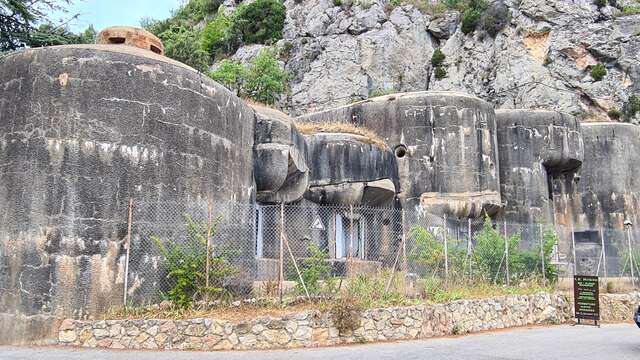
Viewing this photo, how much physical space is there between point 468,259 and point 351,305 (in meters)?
5.55

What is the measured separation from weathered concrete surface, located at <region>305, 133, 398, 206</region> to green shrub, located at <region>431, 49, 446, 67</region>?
24138 millimetres

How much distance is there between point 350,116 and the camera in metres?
25.4

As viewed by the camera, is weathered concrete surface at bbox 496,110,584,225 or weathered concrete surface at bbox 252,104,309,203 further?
weathered concrete surface at bbox 496,110,584,225

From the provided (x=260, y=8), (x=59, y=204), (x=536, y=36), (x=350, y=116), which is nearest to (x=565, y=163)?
(x=350, y=116)

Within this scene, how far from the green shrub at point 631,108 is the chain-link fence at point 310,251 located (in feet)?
50.2

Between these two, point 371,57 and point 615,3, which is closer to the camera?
point 615,3

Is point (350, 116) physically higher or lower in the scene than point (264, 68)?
lower

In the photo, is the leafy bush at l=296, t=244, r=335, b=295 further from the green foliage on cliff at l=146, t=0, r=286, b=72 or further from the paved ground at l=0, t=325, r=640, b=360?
the green foliage on cliff at l=146, t=0, r=286, b=72

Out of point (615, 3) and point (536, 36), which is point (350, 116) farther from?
point (615, 3)

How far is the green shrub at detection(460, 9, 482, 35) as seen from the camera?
44062 mm

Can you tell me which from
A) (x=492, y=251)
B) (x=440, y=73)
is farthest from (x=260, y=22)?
(x=492, y=251)

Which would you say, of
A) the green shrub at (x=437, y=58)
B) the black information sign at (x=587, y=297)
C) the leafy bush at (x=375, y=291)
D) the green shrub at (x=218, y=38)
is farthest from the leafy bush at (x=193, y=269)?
the green shrub at (x=218, y=38)

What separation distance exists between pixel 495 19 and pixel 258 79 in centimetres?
1692

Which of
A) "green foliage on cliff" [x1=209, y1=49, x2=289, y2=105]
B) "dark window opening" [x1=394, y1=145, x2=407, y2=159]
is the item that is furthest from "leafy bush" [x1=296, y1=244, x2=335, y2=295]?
"green foliage on cliff" [x1=209, y1=49, x2=289, y2=105]
